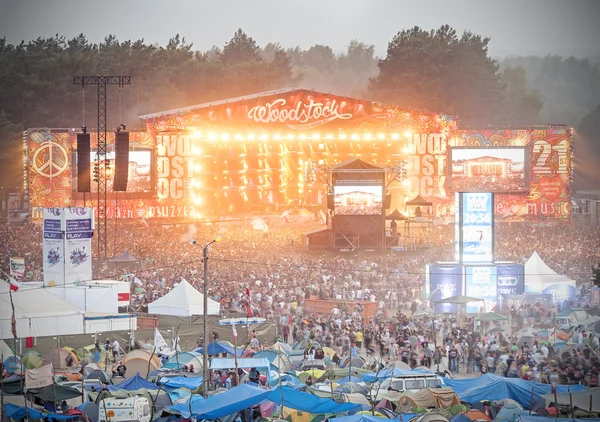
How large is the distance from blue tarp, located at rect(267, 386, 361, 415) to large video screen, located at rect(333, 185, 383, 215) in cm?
2569

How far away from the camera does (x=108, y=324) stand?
86.5 feet

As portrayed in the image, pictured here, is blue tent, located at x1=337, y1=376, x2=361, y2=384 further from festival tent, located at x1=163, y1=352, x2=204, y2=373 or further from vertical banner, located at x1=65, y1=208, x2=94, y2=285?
vertical banner, located at x1=65, y1=208, x2=94, y2=285

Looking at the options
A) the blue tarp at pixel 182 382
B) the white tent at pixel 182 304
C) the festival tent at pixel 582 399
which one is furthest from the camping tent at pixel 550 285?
the blue tarp at pixel 182 382

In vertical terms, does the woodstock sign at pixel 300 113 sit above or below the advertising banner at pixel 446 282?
above

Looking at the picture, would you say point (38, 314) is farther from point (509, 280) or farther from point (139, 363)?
point (509, 280)

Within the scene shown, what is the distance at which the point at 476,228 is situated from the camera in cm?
2920

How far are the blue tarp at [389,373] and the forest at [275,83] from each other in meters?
38.2

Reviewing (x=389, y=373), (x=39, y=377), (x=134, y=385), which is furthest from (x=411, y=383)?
(x=39, y=377)

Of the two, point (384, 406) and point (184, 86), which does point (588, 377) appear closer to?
point (384, 406)

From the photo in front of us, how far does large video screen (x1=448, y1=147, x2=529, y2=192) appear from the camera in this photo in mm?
50312

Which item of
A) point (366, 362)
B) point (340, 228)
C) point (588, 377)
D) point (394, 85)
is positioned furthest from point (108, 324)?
point (394, 85)

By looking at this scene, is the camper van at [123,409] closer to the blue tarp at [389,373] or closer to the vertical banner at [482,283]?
the blue tarp at [389,373]

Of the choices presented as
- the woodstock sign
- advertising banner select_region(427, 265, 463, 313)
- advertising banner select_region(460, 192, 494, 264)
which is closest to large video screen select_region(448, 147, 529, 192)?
the woodstock sign

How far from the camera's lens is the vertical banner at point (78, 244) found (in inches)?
1104
